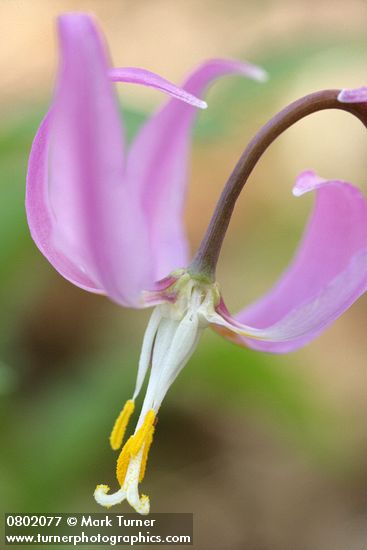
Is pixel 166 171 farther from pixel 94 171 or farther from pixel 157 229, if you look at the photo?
pixel 94 171

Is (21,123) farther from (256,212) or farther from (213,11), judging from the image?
(213,11)

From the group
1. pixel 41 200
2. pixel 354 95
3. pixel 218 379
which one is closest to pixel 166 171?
pixel 41 200

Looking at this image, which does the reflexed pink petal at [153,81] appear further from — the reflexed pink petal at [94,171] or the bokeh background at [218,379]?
the bokeh background at [218,379]

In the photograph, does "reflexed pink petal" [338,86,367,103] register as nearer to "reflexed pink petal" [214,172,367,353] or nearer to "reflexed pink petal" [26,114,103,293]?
"reflexed pink petal" [214,172,367,353]

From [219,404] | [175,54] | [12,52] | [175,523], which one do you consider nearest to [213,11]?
[175,54]

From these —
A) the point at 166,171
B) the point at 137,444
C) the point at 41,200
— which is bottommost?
the point at 137,444

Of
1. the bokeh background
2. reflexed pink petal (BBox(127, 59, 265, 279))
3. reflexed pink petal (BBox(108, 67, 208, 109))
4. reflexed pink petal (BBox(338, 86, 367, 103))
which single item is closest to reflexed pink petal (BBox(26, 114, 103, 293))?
reflexed pink petal (BBox(108, 67, 208, 109))

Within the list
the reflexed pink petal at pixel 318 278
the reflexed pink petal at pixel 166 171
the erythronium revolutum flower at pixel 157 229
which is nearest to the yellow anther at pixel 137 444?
the erythronium revolutum flower at pixel 157 229
